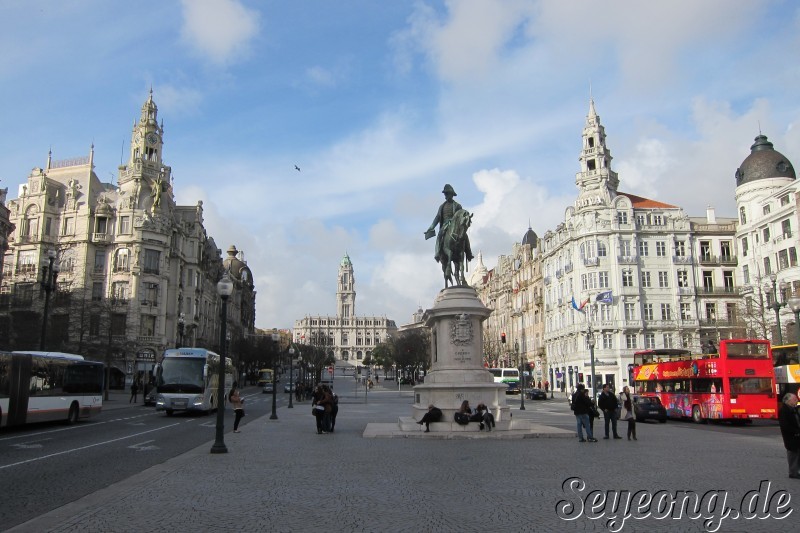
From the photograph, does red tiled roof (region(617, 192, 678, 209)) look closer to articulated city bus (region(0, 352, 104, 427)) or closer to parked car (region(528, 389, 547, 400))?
parked car (region(528, 389, 547, 400))

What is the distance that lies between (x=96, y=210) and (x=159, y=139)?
14096 millimetres

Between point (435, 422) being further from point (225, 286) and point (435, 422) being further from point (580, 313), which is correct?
point (580, 313)

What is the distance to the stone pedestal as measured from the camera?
21688mm

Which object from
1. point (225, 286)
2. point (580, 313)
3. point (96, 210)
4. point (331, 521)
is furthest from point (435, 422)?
point (96, 210)

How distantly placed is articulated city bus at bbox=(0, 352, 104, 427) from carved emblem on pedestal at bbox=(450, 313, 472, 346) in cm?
1624

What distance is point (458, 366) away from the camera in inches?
874

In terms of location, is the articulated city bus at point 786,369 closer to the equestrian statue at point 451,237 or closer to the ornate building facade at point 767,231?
the ornate building facade at point 767,231

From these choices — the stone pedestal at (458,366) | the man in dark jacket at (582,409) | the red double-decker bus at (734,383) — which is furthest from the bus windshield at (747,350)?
the stone pedestal at (458,366)

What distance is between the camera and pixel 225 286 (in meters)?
18.1

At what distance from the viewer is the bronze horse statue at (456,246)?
24469mm

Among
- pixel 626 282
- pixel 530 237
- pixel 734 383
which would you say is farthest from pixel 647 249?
pixel 734 383

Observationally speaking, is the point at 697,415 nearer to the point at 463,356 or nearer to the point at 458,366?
the point at 463,356

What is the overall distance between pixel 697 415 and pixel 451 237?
17.6 meters

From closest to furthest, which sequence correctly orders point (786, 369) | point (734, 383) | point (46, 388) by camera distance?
point (46, 388), point (734, 383), point (786, 369)
